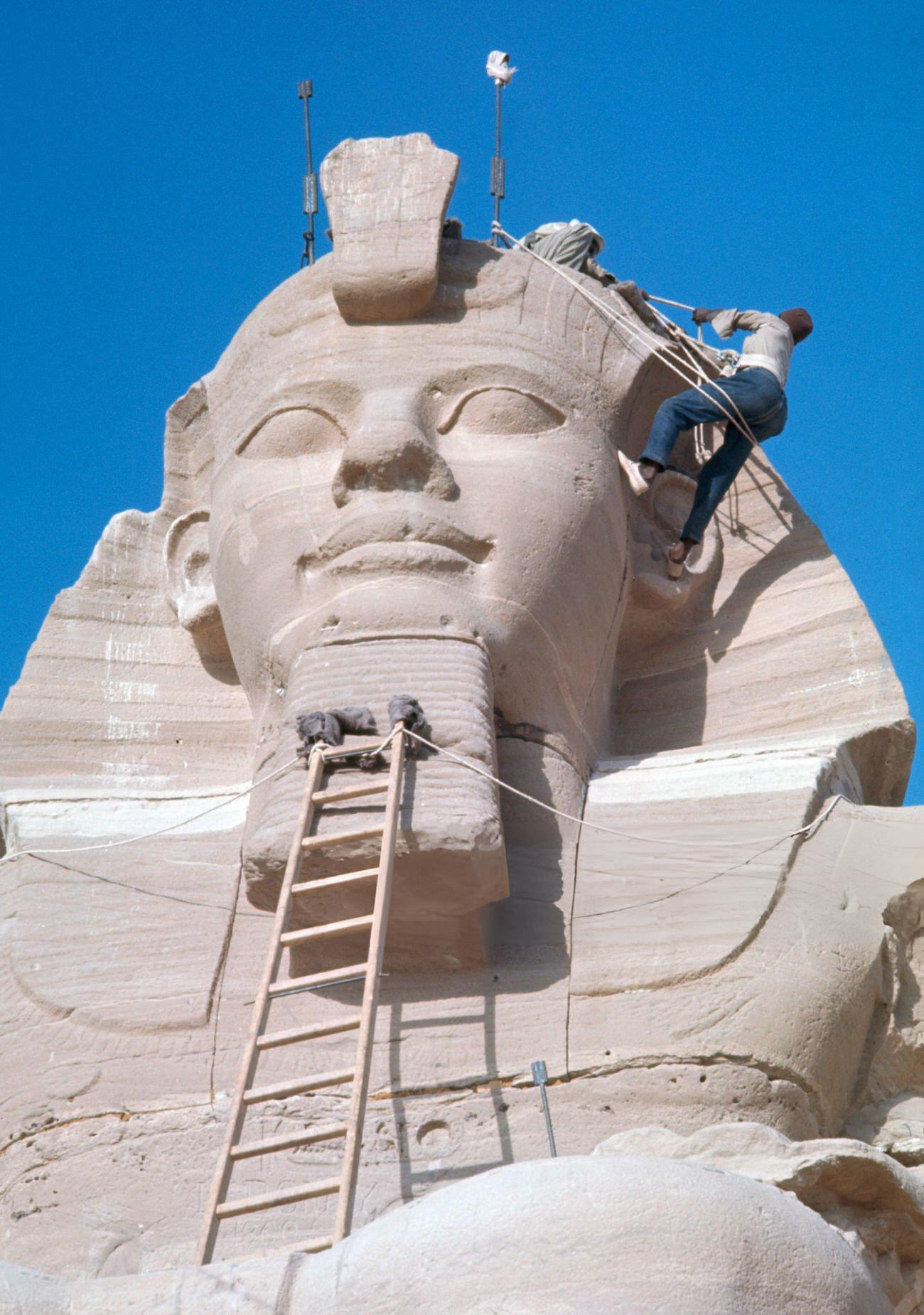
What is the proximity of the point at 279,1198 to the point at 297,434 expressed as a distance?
305cm

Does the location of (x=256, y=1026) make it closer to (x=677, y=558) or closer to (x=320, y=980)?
(x=320, y=980)

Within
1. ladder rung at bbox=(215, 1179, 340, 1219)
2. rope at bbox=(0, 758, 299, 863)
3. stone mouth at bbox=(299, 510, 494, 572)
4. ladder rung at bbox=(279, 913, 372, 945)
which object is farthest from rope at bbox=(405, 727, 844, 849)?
ladder rung at bbox=(215, 1179, 340, 1219)

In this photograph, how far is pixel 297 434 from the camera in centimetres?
750

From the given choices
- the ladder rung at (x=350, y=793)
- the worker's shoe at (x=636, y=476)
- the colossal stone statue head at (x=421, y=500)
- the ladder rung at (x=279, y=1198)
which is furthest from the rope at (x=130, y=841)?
the ladder rung at (x=279, y=1198)

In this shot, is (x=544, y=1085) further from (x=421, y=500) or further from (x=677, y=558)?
(x=677, y=558)

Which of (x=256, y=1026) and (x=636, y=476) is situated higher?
(x=636, y=476)

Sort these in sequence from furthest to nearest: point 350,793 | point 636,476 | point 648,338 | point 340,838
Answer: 1. point 648,338
2. point 636,476
3. point 350,793
4. point 340,838

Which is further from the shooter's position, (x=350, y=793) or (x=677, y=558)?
(x=677, y=558)

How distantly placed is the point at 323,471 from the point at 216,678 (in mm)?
1046

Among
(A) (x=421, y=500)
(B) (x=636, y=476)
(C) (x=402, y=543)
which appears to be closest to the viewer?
(C) (x=402, y=543)

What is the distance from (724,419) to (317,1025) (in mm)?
3104

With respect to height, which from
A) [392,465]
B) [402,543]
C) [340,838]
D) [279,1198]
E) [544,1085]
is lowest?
[279,1198]

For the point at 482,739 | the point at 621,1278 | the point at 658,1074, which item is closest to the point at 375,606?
the point at 482,739

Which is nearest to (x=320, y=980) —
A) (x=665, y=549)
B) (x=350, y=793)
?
(x=350, y=793)
